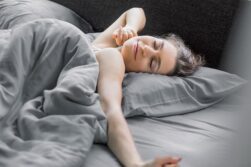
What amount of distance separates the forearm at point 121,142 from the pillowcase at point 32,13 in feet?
2.77

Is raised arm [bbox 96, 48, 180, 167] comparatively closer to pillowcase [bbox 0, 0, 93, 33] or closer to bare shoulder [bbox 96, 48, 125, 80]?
bare shoulder [bbox 96, 48, 125, 80]

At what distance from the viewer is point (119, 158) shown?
906mm

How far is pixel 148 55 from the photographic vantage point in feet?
4.21

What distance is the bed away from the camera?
85cm

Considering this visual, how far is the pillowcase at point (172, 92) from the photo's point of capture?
1161 mm

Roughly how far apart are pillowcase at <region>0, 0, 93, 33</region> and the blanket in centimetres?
49

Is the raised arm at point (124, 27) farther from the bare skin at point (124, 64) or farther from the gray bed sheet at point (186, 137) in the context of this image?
the gray bed sheet at point (186, 137)

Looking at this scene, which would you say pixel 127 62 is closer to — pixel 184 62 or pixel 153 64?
pixel 153 64

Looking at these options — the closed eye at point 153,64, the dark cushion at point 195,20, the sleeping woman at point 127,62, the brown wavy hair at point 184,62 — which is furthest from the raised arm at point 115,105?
the dark cushion at point 195,20

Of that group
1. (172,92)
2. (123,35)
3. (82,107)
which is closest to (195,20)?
(123,35)

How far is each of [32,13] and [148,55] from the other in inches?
26.3

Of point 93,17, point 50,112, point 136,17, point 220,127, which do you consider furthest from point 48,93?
point 93,17

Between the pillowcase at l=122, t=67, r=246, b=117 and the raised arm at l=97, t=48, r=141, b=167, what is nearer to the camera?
the raised arm at l=97, t=48, r=141, b=167

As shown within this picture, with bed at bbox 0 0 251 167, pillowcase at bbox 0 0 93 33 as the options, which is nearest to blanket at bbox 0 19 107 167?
bed at bbox 0 0 251 167
